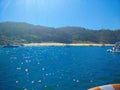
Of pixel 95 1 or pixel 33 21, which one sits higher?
pixel 95 1

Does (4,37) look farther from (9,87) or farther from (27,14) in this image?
(9,87)

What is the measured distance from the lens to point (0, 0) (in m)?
5.31

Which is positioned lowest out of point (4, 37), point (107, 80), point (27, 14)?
point (107, 80)

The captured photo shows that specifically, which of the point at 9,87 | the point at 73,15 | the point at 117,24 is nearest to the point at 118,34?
the point at 117,24

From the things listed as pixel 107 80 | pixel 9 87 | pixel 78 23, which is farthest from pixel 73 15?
pixel 107 80

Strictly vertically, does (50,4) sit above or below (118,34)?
above

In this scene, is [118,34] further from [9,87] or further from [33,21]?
[9,87]

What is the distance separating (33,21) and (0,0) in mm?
1301

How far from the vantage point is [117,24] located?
23.3 ft

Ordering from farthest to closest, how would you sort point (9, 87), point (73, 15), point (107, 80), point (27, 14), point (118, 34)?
point (107, 80) < point (9, 87) < point (118, 34) < point (73, 15) < point (27, 14)

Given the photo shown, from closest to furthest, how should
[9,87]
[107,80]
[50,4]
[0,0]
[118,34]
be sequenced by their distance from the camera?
[0,0]
[50,4]
[118,34]
[9,87]
[107,80]

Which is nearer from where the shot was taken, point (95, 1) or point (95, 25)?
point (95, 1)

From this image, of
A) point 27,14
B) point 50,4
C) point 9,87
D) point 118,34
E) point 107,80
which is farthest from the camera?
point 107,80

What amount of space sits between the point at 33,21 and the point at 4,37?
3.10ft
